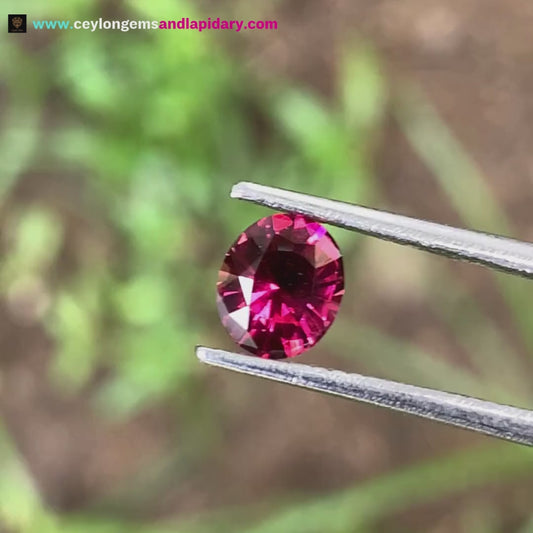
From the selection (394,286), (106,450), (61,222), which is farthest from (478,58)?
(106,450)

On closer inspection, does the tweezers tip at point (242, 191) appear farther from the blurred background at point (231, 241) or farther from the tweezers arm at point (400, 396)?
the blurred background at point (231, 241)

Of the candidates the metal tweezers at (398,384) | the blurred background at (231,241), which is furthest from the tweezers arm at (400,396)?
the blurred background at (231,241)

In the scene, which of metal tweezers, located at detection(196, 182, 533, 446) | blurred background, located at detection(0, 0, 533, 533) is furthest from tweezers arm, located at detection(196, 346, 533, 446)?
blurred background, located at detection(0, 0, 533, 533)

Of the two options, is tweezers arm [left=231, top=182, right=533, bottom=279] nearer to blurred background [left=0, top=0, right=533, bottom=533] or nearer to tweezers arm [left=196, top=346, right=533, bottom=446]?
tweezers arm [left=196, top=346, right=533, bottom=446]

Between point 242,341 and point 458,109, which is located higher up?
point 458,109

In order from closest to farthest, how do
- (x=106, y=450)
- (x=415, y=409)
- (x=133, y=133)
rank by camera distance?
(x=415, y=409) < (x=133, y=133) < (x=106, y=450)

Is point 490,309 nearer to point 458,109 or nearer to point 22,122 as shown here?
point 458,109
